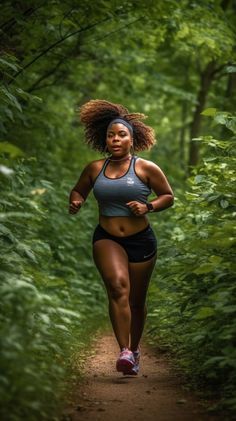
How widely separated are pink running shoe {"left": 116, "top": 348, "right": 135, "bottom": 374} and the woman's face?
1.77 meters

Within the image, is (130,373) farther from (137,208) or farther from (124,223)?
(137,208)

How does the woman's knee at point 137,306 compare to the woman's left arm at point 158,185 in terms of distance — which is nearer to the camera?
the woman's left arm at point 158,185

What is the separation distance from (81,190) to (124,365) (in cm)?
169

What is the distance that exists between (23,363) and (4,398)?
19 cm

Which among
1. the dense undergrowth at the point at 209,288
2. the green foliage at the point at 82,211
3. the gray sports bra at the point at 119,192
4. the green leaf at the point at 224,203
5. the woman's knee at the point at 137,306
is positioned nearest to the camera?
the green foliage at the point at 82,211

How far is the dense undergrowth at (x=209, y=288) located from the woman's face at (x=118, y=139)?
0.77 meters

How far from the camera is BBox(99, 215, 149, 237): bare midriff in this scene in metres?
5.70

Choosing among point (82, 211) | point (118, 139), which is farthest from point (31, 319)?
point (82, 211)

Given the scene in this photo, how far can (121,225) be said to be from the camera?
18.7 ft

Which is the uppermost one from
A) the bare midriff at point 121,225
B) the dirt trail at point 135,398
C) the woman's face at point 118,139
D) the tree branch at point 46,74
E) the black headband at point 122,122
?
the tree branch at point 46,74

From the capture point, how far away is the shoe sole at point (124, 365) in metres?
5.38

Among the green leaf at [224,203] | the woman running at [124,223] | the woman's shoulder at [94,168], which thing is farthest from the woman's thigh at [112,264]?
the green leaf at [224,203]

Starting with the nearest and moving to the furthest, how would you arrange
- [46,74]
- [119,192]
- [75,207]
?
[119,192], [75,207], [46,74]

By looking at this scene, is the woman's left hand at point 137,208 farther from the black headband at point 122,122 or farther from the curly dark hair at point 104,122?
the curly dark hair at point 104,122
